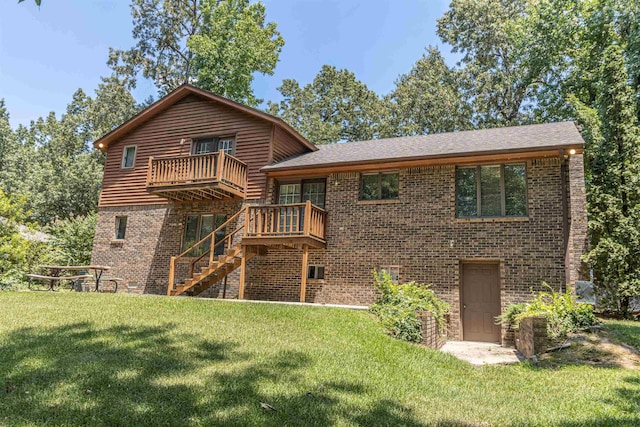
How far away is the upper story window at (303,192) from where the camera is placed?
603 inches

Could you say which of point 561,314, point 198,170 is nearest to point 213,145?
point 198,170

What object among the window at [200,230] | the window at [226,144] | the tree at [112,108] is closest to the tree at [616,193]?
the window at [200,230]

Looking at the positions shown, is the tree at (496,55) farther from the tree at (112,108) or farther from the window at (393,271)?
the tree at (112,108)

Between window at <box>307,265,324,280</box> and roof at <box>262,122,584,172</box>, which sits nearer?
roof at <box>262,122,584,172</box>

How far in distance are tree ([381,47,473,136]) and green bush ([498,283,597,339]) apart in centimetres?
1989

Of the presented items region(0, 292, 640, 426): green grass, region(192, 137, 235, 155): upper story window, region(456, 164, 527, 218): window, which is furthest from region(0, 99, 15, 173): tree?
region(456, 164, 527, 218): window

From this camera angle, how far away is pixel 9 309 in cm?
962

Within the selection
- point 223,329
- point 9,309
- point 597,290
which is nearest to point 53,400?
point 223,329

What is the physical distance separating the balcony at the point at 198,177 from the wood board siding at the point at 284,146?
4.18 ft

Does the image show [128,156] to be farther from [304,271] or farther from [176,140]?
[304,271]

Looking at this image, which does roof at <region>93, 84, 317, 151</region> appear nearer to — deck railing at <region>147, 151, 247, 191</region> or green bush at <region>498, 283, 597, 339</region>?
deck railing at <region>147, 151, 247, 191</region>

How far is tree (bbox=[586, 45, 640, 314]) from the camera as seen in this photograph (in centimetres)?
1453

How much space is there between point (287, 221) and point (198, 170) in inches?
142

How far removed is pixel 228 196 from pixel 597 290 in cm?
1242
